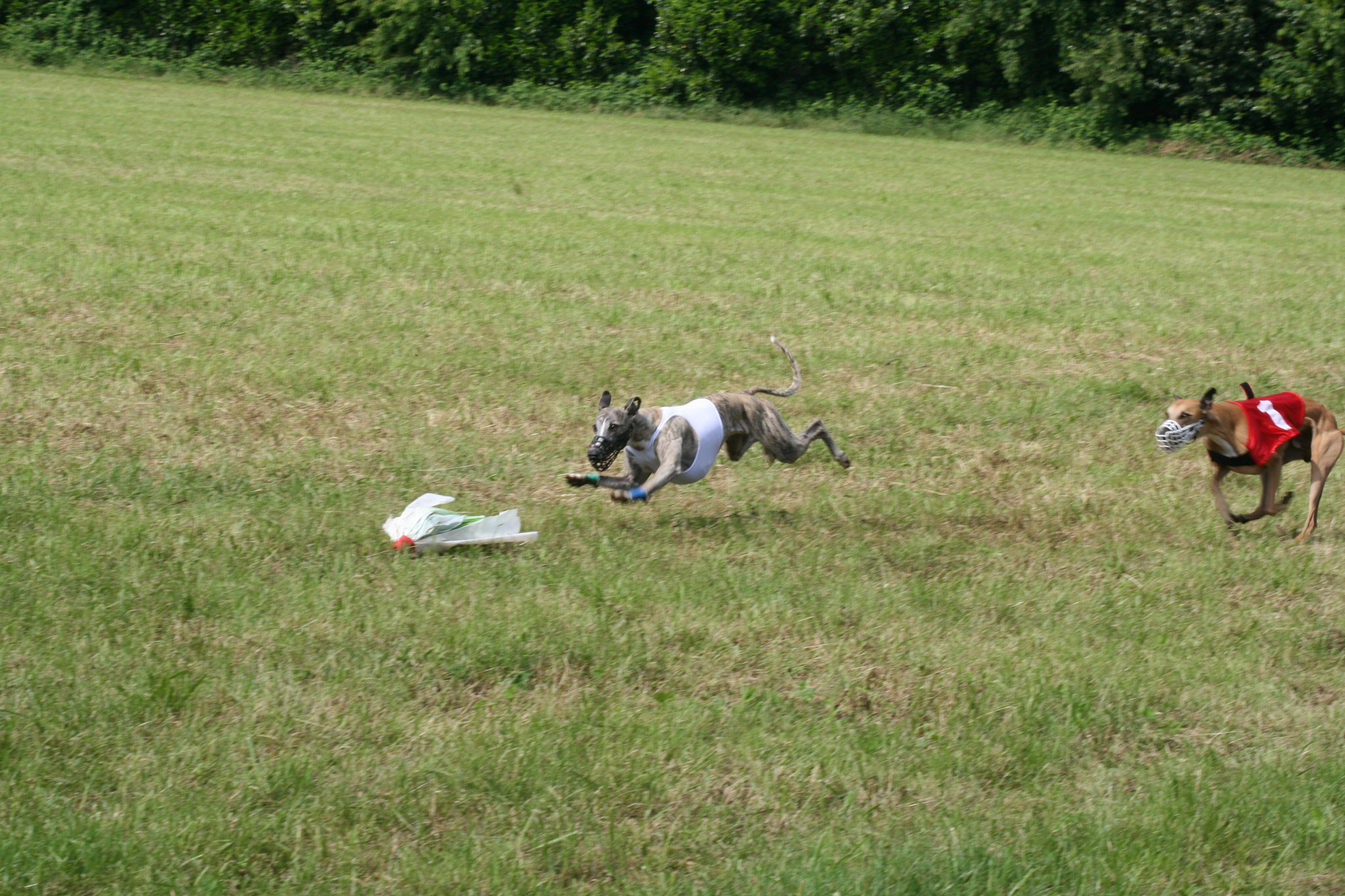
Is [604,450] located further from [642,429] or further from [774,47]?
[774,47]

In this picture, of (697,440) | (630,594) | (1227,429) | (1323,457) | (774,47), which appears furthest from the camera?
(774,47)

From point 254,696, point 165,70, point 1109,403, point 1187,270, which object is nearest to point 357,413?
point 254,696

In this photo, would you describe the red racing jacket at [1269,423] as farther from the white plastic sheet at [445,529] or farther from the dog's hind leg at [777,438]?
the white plastic sheet at [445,529]

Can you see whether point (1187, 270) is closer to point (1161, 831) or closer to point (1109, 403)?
point (1109, 403)

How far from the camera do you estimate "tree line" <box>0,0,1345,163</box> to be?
35.7 metres

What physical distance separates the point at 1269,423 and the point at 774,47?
34786 mm

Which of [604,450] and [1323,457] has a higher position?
[1323,457]

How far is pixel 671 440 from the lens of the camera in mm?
5891

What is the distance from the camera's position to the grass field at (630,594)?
367cm

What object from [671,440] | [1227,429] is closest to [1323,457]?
[1227,429]

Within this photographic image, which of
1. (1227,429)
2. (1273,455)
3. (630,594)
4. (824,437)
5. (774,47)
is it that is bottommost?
(630,594)

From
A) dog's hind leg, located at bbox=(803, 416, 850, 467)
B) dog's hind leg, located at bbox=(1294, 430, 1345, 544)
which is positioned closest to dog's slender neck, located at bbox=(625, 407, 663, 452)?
dog's hind leg, located at bbox=(803, 416, 850, 467)

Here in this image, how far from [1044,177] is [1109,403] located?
18.1 meters

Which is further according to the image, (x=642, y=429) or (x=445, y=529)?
(x=642, y=429)
